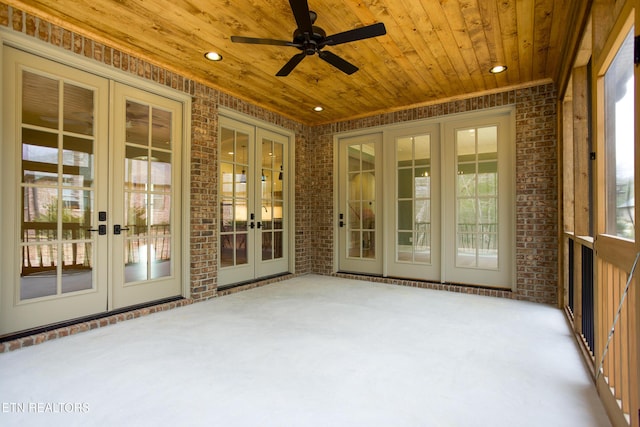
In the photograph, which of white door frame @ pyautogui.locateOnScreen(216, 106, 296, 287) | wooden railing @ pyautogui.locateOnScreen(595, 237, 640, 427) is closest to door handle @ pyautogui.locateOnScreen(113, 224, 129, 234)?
white door frame @ pyautogui.locateOnScreen(216, 106, 296, 287)

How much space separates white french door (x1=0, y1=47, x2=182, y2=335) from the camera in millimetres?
2814

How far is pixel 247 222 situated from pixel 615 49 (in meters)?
4.35

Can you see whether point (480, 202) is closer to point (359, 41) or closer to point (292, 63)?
point (359, 41)

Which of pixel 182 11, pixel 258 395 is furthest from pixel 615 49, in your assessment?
pixel 182 11

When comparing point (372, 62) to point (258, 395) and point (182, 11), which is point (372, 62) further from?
point (258, 395)

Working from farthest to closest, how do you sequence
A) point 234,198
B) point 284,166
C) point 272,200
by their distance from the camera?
point 284,166, point 272,200, point 234,198

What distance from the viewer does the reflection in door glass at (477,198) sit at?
4609 mm

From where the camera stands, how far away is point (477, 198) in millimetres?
4711

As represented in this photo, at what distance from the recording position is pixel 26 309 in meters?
2.86

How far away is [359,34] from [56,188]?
9.87 feet

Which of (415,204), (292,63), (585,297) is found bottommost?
(585,297)

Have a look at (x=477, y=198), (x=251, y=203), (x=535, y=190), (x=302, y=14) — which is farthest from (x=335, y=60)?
(x=535, y=190)

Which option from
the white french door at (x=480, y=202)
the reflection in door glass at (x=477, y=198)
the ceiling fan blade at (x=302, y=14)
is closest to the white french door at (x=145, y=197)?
the ceiling fan blade at (x=302, y=14)

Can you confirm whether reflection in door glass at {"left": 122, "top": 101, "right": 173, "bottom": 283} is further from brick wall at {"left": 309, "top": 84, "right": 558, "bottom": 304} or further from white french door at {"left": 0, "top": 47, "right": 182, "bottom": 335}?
brick wall at {"left": 309, "top": 84, "right": 558, "bottom": 304}
